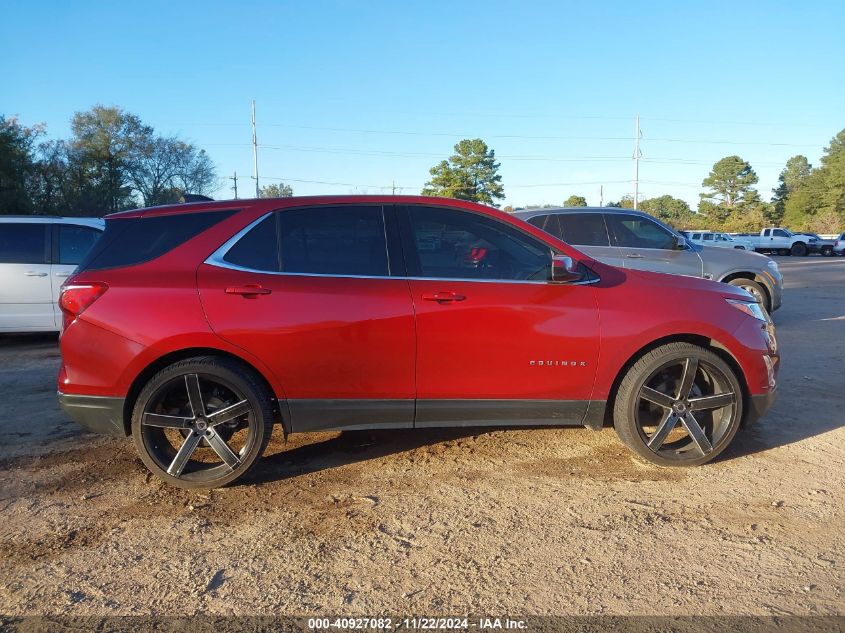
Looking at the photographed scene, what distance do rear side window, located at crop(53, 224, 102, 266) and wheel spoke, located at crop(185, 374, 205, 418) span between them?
5.70 m

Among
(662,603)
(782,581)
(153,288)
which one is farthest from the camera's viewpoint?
(153,288)

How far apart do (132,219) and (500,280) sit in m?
2.42

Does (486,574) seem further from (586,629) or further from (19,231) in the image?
(19,231)

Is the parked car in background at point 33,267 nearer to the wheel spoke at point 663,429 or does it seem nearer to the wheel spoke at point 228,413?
the wheel spoke at point 228,413

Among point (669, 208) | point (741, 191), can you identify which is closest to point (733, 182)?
point (741, 191)

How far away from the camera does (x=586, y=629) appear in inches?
94.9

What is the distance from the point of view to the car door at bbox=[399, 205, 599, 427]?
3.68 metres

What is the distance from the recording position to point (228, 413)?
3594 mm

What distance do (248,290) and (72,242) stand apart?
6.10m

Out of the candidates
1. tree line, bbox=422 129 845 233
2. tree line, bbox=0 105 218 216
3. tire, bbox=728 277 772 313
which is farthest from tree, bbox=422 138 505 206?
tire, bbox=728 277 772 313

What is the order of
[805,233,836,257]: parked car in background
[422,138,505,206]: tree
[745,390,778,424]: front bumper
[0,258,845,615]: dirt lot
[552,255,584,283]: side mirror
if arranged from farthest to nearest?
[422,138,505,206]: tree
[805,233,836,257]: parked car in background
[745,390,778,424]: front bumper
[552,255,584,283]: side mirror
[0,258,845,615]: dirt lot

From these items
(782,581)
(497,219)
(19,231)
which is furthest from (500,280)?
(19,231)

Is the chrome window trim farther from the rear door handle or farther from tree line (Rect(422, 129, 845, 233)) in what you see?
tree line (Rect(422, 129, 845, 233))

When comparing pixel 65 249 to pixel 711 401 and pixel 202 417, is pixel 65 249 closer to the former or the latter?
pixel 202 417
